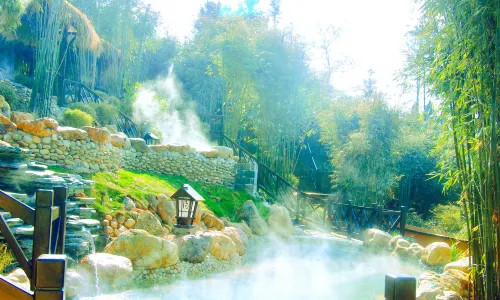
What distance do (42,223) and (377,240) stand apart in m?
8.85

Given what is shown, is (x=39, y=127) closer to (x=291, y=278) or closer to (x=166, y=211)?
(x=166, y=211)

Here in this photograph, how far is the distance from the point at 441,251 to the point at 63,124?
8.90m

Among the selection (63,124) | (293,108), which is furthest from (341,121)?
(63,124)

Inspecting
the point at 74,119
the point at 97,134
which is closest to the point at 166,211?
the point at 97,134

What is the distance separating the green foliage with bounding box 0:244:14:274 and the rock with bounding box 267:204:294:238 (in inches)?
291

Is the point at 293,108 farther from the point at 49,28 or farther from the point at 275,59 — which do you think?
the point at 49,28

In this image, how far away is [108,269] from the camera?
5.52 metres

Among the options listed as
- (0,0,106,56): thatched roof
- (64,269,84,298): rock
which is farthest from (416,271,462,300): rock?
(0,0,106,56): thatched roof

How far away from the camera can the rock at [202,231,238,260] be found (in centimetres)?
740

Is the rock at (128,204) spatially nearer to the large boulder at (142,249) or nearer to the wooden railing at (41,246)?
the large boulder at (142,249)

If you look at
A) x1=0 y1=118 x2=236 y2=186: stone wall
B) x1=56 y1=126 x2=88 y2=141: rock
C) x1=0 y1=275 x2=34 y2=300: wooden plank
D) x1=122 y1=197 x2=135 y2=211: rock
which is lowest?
x1=122 y1=197 x2=135 y2=211: rock

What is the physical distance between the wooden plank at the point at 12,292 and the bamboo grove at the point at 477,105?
3637mm

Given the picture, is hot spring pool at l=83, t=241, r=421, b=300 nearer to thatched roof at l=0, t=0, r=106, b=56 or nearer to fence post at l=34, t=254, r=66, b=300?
fence post at l=34, t=254, r=66, b=300

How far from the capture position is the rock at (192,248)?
6.82 metres
